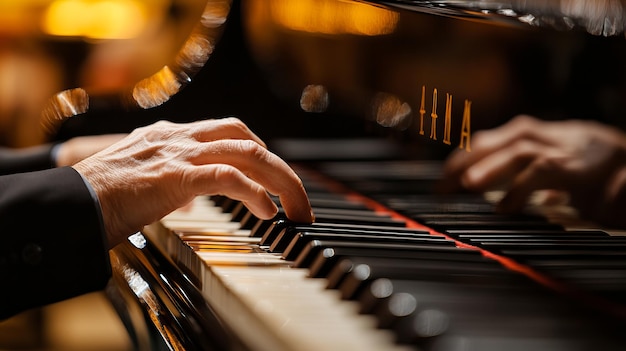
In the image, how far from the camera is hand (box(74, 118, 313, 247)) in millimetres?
1149

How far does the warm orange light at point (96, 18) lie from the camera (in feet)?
12.0

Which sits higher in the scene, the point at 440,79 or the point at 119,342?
the point at 440,79

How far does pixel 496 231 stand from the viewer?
1.07m

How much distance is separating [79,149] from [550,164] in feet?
3.58

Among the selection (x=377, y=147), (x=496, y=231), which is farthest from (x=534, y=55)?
(x=377, y=147)

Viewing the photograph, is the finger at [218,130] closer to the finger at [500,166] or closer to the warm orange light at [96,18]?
the finger at [500,166]

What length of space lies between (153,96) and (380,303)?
134cm

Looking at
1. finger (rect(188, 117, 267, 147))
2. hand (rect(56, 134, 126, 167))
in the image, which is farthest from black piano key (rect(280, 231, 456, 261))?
Result: hand (rect(56, 134, 126, 167))

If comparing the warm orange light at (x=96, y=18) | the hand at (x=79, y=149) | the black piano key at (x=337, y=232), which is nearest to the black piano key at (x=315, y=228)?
the black piano key at (x=337, y=232)

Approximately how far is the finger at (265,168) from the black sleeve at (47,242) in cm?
17

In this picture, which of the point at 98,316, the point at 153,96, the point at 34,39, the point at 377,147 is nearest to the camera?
the point at 377,147

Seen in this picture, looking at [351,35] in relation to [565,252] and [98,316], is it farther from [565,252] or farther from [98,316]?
[98,316]

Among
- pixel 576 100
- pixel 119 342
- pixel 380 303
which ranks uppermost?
pixel 576 100

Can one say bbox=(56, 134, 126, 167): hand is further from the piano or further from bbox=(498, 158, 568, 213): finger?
bbox=(498, 158, 568, 213): finger
